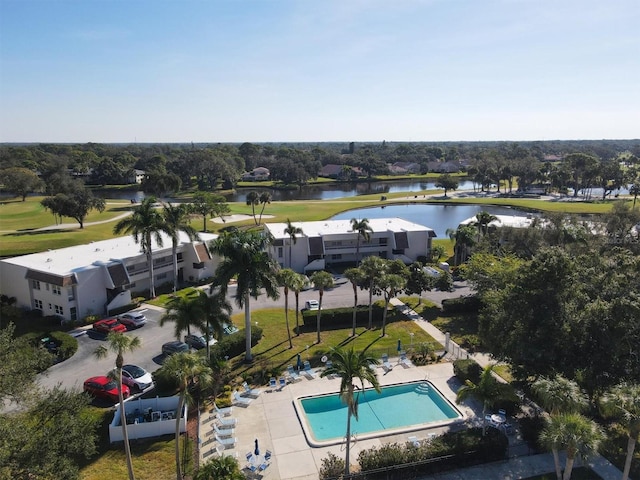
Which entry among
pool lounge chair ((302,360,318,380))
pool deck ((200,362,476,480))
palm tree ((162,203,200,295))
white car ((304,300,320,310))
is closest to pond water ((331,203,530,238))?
palm tree ((162,203,200,295))

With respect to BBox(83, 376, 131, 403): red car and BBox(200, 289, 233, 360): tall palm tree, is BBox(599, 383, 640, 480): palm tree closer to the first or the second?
BBox(200, 289, 233, 360): tall palm tree

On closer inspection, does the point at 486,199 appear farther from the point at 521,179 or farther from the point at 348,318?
the point at 348,318

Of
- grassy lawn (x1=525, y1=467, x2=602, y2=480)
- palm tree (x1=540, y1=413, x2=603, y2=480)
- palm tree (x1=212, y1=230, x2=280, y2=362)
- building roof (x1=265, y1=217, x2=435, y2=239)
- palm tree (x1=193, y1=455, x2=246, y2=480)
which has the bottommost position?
grassy lawn (x1=525, y1=467, x2=602, y2=480)

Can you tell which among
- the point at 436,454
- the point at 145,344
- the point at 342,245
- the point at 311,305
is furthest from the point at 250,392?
the point at 342,245

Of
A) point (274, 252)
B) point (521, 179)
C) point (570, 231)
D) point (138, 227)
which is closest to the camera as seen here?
point (138, 227)

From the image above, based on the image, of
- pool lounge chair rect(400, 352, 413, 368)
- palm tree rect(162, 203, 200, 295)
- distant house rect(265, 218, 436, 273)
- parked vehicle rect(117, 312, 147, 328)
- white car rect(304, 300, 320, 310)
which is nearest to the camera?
pool lounge chair rect(400, 352, 413, 368)

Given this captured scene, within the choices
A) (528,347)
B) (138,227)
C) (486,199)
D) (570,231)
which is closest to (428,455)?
(528,347)
